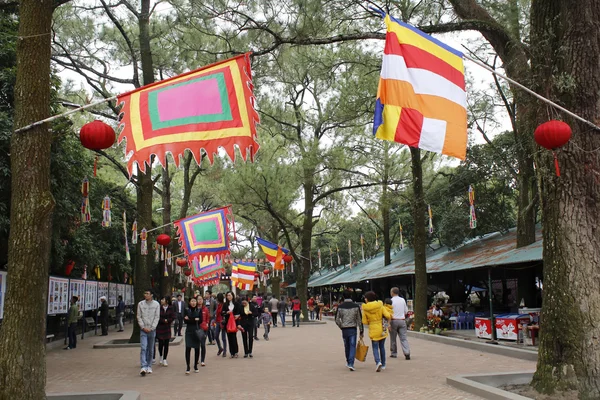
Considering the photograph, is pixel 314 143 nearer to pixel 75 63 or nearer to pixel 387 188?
pixel 387 188

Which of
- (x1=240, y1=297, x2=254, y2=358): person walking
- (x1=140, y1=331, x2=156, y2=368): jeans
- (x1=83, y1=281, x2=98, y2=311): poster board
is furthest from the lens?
(x1=83, y1=281, x2=98, y2=311): poster board

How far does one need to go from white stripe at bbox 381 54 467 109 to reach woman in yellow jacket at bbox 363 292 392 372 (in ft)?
17.0

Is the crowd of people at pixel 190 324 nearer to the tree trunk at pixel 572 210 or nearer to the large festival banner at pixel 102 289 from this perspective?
the tree trunk at pixel 572 210

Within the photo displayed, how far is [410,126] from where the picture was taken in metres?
6.87

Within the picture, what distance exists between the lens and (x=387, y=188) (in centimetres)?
2494

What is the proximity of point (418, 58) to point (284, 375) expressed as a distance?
6.49 meters

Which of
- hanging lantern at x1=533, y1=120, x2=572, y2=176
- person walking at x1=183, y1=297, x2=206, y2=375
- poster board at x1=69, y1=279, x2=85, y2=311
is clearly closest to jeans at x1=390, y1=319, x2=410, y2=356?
person walking at x1=183, y1=297, x2=206, y2=375

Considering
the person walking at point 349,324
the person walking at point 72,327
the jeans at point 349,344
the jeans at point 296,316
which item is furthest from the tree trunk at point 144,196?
the jeans at point 296,316

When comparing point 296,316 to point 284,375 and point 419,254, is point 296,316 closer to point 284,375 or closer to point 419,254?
point 419,254

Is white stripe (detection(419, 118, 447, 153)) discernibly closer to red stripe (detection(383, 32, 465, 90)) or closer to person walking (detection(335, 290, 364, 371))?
red stripe (detection(383, 32, 465, 90))

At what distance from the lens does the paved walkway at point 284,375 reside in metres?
8.55

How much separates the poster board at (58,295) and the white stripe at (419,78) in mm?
14291

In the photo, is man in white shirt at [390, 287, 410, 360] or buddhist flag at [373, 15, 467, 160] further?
man in white shirt at [390, 287, 410, 360]

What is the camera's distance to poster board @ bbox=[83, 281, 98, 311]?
22192 millimetres
